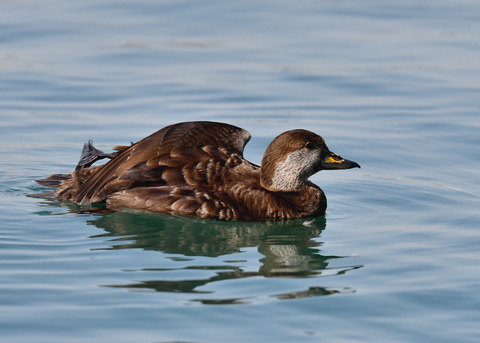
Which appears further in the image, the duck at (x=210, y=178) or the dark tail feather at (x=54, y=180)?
the dark tail feather at (x=54, y=180)

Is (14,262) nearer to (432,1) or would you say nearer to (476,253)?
(476,253)

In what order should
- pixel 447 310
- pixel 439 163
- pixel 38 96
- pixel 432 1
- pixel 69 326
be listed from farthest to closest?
pixel 432 1 → pixel 38 96 → pixel 439 163 → pixel 447 310 → pixel 69 326

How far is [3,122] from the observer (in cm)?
1235

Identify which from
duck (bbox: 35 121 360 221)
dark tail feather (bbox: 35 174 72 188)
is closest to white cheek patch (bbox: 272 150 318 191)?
duck (bbox: 35 121 360 221)

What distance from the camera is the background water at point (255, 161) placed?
6.39 meters

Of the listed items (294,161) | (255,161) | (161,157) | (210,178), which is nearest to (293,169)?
(294,161)

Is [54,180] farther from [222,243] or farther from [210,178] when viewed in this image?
[222,243]

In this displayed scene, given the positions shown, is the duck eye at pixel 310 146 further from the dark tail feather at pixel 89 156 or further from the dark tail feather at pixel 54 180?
the dark tail feather at pixel 54 180

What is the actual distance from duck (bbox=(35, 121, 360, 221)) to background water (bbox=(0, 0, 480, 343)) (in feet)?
0.58

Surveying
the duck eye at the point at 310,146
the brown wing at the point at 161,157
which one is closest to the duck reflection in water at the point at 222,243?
the brown wing at the point at 161,157

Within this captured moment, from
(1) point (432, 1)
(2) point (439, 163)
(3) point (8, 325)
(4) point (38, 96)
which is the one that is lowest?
(3) point (8, 325)

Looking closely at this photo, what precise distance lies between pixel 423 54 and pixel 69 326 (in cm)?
1020

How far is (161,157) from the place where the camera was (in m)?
9.05

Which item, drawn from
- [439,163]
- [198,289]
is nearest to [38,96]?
[439,163]
